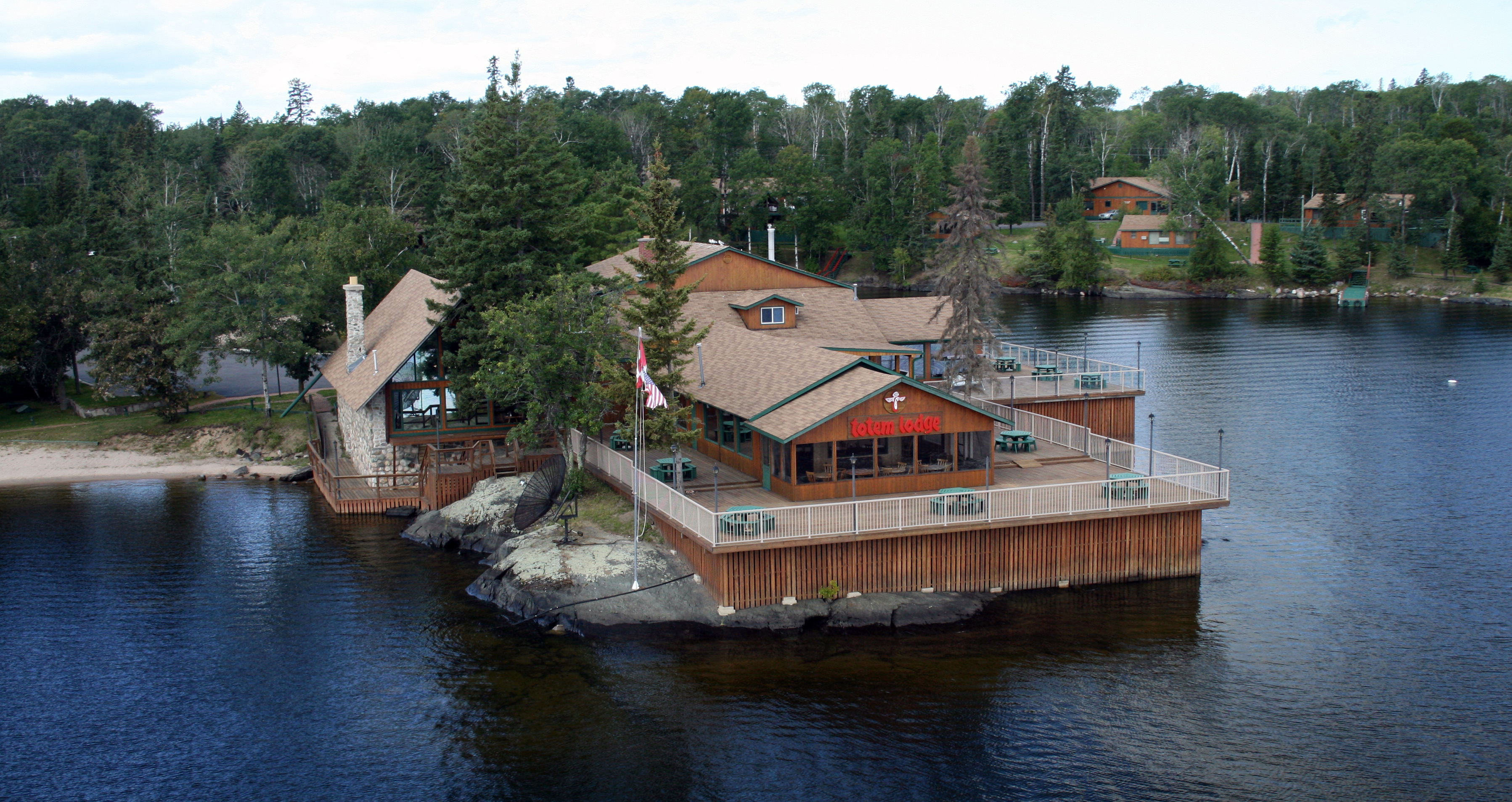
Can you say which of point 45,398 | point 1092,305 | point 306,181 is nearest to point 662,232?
point 45,398

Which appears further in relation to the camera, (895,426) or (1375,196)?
(1375,196)

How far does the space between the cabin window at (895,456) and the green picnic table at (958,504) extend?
2.27 metres

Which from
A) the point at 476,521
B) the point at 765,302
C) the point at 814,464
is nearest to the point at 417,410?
the point at 476,521

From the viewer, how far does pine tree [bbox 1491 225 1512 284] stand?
9831cm

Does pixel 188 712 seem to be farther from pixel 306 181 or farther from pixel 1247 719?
pixel 306 181

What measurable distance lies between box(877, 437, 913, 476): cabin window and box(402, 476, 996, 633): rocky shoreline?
3.81 meters

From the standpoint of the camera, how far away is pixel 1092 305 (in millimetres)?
103750

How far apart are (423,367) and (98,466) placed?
756 inches

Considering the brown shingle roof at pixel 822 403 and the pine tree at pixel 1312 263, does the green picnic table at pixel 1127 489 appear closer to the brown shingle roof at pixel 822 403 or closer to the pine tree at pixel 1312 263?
the brown shingle roof at pixel 822 403

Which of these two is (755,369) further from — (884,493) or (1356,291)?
(1356,291)

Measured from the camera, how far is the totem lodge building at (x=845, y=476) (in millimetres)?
28938

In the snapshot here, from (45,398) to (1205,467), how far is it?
58646 mm

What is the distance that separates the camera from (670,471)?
3453 cm

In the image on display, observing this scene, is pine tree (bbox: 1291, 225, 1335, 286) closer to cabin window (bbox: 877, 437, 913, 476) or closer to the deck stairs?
the deck stairs
